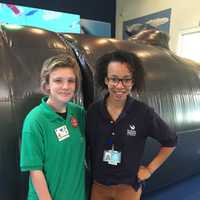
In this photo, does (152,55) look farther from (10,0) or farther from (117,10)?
(117,10)

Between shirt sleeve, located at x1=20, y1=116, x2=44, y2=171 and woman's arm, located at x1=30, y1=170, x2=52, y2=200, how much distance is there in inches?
1.0

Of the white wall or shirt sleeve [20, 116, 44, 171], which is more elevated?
the white wall

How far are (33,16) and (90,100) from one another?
12.7 ft

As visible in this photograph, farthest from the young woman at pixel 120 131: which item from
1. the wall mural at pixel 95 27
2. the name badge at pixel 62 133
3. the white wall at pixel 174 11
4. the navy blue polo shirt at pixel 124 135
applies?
the wall mural at pixel 95 27

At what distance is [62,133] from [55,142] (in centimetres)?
5

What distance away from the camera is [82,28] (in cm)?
559

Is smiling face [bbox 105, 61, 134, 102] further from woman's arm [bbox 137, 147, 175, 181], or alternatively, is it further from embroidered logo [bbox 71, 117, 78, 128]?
woman's arm [bbox 137, 147, 175, 181]

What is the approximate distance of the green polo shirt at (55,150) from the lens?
101cm

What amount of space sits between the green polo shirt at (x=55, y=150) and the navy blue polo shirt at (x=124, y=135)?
83mm

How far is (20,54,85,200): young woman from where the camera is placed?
1.01 meters

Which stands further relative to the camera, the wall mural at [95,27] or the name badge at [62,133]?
the wall mural at [95,27]

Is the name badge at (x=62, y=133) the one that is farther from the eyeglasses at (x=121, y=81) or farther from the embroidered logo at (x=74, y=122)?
the eyeglasses at (x=121, y=81)

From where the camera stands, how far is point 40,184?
103cm

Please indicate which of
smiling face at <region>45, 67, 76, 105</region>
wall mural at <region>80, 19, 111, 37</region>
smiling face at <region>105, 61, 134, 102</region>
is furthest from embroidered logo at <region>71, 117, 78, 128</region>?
wall mural at <region>80, 19, 111, 37</region>
